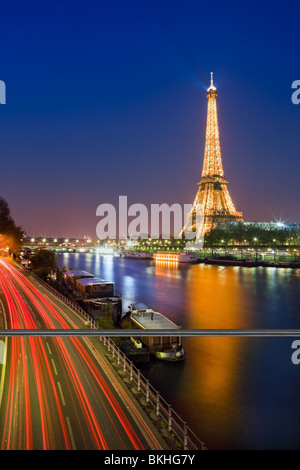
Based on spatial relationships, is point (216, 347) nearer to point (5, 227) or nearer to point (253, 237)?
point (5, 227)

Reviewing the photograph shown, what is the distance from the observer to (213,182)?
60.3 metres

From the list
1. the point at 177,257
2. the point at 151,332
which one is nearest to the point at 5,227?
the point at 177,257

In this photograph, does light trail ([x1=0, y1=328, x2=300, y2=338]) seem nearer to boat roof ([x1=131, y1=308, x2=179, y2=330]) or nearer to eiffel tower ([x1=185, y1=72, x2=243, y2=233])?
boat roof ([x1=131, y1=308, x2=179, y2=330])

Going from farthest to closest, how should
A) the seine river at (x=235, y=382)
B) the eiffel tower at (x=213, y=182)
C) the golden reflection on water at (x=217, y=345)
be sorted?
the eiffel tower at (x=213, y=182), the golden reflection on water at (x=217, y=345), the seine river at (x=235, y=382)

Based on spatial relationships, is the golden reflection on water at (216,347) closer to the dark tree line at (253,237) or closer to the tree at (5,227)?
the tree at (5,227)

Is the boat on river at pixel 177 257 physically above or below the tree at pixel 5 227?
below

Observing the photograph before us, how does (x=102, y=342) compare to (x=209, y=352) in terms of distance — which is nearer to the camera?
(x=102, y=342)

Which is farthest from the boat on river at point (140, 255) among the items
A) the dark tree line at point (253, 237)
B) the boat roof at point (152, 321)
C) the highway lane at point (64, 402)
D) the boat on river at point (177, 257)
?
the highway lane at point (64, 402)

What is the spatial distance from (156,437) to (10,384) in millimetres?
2625

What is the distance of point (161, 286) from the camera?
25344 mm

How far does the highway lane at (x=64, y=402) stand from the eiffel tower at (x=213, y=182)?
53.8 metres

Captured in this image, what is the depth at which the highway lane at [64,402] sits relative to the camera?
149 inches
